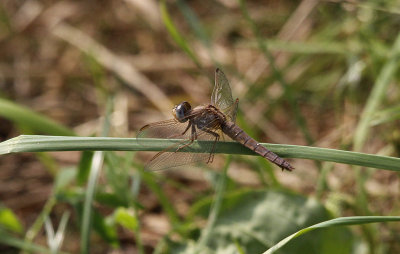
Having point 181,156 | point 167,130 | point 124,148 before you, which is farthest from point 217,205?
point 124,148

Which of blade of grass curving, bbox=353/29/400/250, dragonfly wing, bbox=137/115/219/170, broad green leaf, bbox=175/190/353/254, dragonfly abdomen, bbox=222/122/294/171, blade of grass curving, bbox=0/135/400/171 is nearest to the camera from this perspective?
blade of grass curving, bbox=0/135/400/171

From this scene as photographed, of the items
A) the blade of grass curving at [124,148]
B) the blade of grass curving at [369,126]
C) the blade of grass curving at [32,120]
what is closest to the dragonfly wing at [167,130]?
the blade of grass curving at [124,148]

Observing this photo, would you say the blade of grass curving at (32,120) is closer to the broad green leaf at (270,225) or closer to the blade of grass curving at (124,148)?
the blade of grass curving at (124,148)

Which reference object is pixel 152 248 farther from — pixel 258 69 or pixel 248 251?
pixel 258 69

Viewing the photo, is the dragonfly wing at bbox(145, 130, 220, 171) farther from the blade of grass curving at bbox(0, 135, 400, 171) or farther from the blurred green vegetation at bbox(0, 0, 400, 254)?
the blade of grass curving at bbox(0, 135, 400, 171)

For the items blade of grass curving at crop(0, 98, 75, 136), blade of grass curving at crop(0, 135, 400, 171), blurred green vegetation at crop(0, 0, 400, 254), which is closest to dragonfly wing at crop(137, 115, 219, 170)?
blurred green vegetation at crop(0, 0, 400, 254)

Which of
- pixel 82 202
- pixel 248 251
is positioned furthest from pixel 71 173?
pixel 248 251

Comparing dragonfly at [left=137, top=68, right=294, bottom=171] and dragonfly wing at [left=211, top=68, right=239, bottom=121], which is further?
dragonfly wing at [left=211, top=68, right=239, bottom=121]
